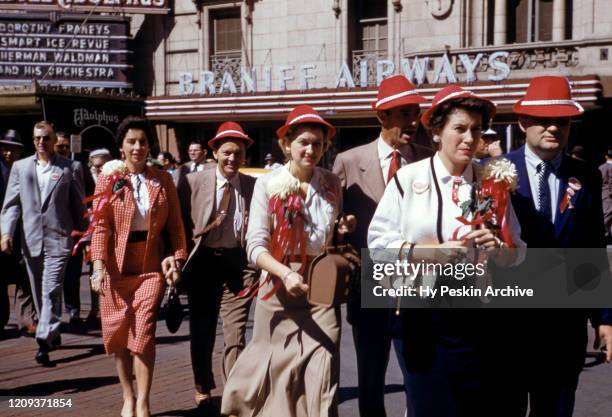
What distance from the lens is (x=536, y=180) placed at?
412 cm

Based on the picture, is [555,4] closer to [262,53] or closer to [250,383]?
[262,53]

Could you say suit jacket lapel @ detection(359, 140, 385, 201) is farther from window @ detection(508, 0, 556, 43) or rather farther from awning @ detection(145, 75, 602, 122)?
window @ detection(508, 0, 556, 43)

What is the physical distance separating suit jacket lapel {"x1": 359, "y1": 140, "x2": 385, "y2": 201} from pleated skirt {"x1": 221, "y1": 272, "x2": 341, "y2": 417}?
29.7 inches

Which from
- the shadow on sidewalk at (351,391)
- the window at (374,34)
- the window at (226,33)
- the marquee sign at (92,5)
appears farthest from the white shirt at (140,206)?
the marquee sign at (92,5)

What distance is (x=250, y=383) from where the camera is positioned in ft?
15.6

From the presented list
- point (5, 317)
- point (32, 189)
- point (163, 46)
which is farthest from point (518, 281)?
point (163, 46)

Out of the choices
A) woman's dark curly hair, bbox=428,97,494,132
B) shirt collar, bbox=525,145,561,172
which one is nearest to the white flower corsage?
shirt collar, bbox=525,145,561,172

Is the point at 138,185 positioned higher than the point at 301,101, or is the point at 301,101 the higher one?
the point at 301,101

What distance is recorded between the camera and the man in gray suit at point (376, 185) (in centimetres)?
486

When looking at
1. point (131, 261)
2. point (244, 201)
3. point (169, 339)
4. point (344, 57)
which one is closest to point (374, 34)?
point (344, 57)

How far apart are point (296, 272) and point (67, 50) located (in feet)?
69.4

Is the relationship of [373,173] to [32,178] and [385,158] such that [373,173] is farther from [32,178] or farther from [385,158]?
[32,178]

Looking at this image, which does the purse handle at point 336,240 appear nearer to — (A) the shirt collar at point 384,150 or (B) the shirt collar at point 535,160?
(A) the shirt collar at point 384,150

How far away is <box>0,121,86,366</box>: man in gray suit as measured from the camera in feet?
25.6
